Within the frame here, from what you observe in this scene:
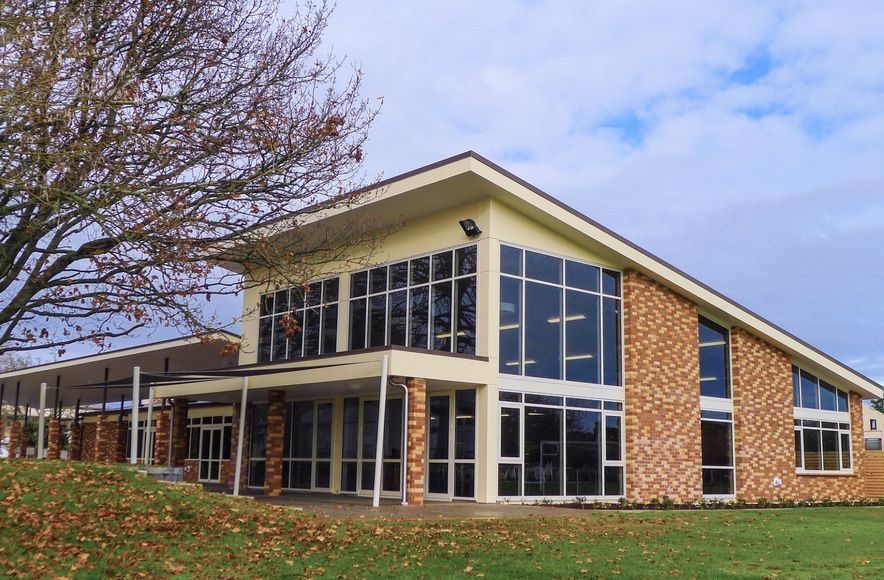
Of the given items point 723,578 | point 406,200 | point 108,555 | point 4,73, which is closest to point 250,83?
point 4,73

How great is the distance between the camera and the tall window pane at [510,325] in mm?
20203

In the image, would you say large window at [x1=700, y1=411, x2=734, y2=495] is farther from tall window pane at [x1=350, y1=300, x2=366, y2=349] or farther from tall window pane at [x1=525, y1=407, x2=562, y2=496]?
tall window pane at [x1=350, y1=300, x2=366, y2=349]

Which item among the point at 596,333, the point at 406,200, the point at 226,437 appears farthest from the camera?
the point at 226,437

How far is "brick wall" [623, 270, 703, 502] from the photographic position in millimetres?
22234

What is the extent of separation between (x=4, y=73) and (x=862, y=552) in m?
12.0

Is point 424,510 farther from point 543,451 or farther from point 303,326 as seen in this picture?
point 303,326

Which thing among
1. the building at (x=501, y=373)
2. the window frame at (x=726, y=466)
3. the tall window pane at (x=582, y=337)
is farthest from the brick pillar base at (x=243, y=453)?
the window frame at (x=726, y=466)

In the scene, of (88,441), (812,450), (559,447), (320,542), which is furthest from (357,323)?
(88,441)

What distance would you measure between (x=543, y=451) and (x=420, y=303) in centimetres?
452

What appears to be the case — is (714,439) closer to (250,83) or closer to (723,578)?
(723,578)

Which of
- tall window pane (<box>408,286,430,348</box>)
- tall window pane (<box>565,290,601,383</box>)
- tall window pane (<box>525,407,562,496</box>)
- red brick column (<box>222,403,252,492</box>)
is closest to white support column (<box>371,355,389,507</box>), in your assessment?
tall window pane (<box>408,286,430,348</box>)

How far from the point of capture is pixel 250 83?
10633 mm

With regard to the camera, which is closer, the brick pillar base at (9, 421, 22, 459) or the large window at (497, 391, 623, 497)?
the large window at (497, 391, 623, 497)

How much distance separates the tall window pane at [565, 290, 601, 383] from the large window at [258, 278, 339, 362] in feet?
19.7
